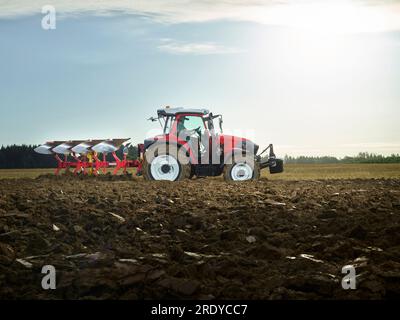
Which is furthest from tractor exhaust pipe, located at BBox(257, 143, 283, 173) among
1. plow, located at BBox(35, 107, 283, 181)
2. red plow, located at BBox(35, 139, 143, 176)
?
red plow, located at BBox(35, 139, 143, 176)

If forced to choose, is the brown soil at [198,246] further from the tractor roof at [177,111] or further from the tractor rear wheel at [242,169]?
the tractor roof at [177,111]

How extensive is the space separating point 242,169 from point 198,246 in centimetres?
953

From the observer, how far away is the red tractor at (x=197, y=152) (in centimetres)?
1619

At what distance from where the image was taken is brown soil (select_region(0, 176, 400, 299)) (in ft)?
18.2

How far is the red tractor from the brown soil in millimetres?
4848

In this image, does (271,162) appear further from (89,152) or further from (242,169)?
(89,152)

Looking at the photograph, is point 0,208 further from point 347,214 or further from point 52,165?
point 52,165

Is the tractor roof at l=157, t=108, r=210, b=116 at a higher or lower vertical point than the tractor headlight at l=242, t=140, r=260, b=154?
higher

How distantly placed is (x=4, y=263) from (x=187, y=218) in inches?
121

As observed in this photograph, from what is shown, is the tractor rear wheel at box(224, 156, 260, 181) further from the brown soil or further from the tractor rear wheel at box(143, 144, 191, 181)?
the brown soil

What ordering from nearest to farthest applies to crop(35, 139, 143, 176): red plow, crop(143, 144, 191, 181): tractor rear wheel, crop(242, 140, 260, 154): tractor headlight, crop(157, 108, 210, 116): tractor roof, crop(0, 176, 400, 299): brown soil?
crop(0, 176, 400, 299): brown soil, crop(157, 108, 210, 116): tractor roof, crop(143, 144, 191, 181): tractor rear wheel, crop(242, 140, 260, 154): tractor headlight, crop(35, 139, 143, 176): red plow

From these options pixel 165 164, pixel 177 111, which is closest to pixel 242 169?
pixel 165 164

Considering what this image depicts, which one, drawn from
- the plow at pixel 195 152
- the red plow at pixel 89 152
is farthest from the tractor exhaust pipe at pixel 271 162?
the red plow at pixel 89 152

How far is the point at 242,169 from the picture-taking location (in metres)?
16.5
